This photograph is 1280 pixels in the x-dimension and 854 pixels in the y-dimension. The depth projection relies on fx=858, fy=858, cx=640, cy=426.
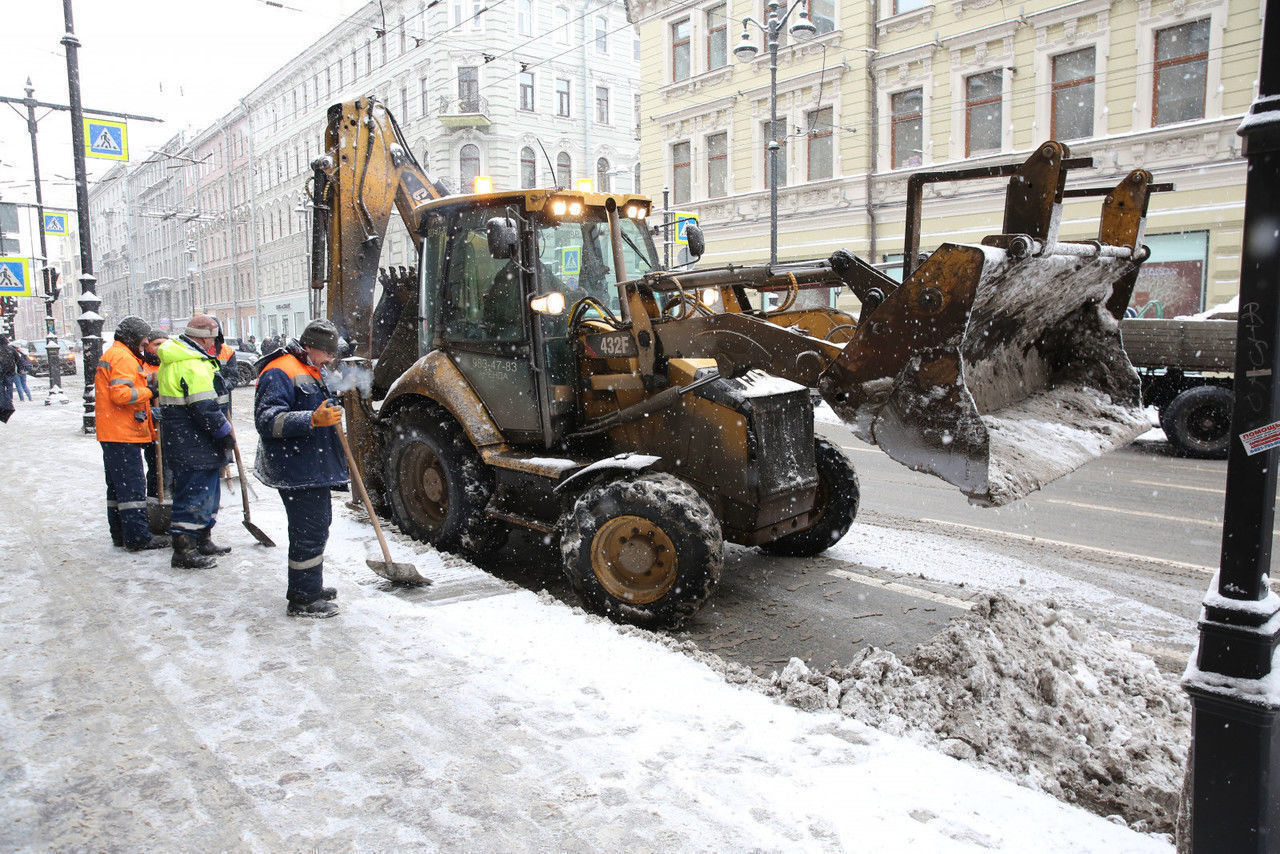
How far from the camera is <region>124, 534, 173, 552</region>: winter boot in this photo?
6.68 m

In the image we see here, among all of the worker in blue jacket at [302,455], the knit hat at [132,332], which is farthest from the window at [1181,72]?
the knit hat at [132,332]

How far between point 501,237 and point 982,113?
17.9 m

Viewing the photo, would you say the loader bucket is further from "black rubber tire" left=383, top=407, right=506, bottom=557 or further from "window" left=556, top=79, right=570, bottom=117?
"window" left=556, top=79, right=570, bottom=117

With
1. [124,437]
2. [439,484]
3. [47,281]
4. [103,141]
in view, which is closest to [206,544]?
[124,437]

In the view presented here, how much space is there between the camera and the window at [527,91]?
1473 inches

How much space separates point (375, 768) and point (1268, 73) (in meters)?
3.69

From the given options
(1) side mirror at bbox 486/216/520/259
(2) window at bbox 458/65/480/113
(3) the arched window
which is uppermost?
(2) window at bbox 458/65/480/113

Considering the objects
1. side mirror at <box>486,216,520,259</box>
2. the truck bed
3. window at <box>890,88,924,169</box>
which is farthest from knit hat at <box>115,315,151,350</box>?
window at <box>890,88,924,169</box>

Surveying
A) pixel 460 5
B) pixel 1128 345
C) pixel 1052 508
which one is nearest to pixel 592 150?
pixel 460 5

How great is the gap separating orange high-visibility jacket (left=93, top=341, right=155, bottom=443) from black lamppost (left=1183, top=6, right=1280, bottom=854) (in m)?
7.03

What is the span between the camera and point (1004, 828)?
9.53 ft

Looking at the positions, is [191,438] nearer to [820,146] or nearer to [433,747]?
[433,747]

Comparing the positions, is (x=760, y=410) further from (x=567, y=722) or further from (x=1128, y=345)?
(x=1128, y=345)

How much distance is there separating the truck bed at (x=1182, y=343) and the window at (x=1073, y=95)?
8.22 metres
